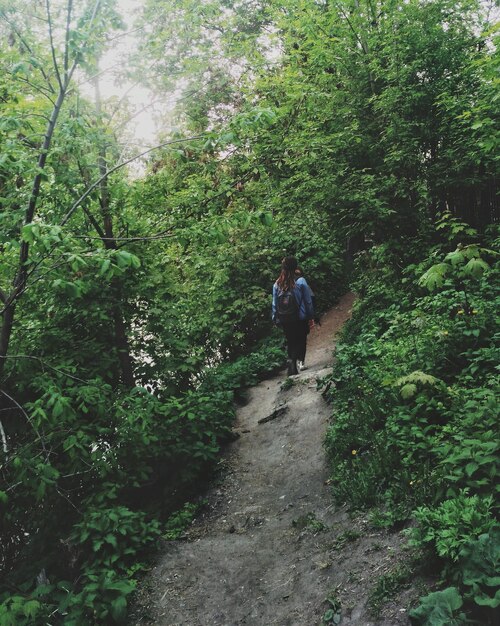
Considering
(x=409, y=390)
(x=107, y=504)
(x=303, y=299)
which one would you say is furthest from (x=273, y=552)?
(x=303, y=299)

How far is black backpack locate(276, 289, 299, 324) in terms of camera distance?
8641 millimetres

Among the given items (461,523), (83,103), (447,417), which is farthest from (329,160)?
(461,523)

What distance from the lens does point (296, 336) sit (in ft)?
30.1

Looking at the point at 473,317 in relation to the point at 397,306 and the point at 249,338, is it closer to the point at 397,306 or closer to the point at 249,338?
the point at 397,306

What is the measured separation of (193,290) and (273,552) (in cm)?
592

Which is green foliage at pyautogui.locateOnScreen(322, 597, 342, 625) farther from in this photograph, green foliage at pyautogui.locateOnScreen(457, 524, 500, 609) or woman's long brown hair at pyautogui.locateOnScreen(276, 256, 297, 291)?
woman's long brown hair at pyautogui.locateOnScreen(276, 256, 297, 291)

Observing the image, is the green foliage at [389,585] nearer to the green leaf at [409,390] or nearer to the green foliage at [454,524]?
the green foliage at [454,524]

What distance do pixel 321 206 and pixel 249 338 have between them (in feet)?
16.9

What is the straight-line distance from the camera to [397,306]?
810cm

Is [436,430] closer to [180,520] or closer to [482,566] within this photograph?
[482,566]

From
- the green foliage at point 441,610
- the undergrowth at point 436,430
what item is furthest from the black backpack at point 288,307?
the green foliage at point 441,610

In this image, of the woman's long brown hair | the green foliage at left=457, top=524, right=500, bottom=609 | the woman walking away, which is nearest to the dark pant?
the woman walking away

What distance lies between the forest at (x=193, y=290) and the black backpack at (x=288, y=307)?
1059 millimetres

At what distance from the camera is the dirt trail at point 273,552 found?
12.1 ft
